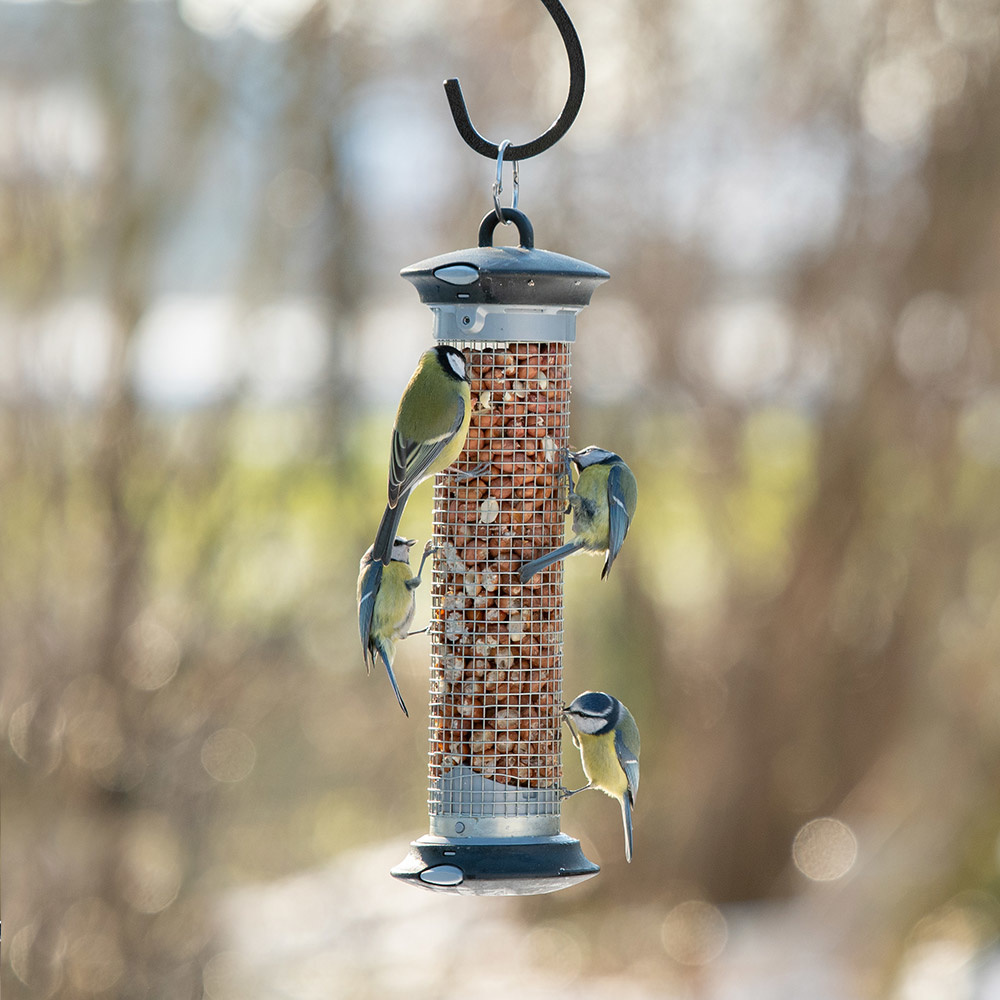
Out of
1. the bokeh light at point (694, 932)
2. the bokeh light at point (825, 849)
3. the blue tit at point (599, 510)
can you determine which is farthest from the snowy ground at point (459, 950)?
the blue tit at point (599, 510)

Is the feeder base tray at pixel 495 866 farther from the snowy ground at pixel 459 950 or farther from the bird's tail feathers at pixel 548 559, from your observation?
the snowy ground at pixel 459 950

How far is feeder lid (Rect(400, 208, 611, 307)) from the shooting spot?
3.64 m

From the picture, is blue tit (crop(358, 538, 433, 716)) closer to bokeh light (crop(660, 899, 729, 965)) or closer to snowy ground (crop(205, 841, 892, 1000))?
snowy ground (crop(205, 841, 892, 1000))

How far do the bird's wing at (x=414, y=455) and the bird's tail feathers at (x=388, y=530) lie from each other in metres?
0.03

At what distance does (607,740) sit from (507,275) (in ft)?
4.34

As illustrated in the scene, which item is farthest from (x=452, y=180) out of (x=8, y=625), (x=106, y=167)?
(x=8, y=625)

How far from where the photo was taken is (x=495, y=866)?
360 centimetres

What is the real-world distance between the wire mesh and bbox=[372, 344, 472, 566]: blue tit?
0.15 meters

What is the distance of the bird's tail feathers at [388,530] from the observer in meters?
3.78

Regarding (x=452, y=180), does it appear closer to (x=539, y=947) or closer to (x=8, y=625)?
(x=8, y=625)

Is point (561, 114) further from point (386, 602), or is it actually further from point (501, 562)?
point (386, 602)

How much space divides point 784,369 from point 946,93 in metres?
1.94

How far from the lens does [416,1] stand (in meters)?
8.74

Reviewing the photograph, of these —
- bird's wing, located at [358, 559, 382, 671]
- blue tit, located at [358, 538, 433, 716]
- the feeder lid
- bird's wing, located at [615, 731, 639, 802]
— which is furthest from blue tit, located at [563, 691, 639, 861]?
the feeder lid
